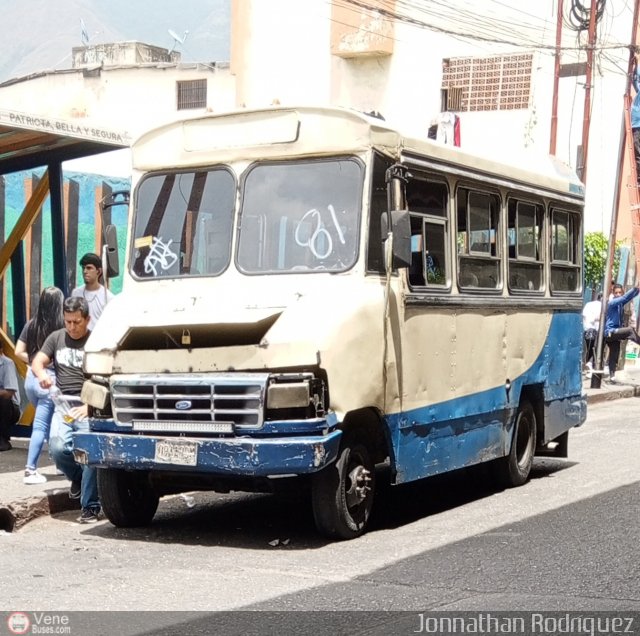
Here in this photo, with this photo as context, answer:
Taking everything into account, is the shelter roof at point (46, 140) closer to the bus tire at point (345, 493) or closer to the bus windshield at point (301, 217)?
the bus windshield at point (301, 217)

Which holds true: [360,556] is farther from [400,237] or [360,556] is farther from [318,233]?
[318,233]

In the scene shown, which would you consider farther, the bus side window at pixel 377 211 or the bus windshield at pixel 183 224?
the bus windshield at pixel 183 224

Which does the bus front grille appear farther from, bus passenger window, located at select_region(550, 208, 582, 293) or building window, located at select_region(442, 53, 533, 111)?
building window, located at select_region(442, 53, 533, 111)

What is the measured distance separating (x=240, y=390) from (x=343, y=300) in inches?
35.9

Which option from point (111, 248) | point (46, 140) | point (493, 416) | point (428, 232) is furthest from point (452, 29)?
point (111, 248)

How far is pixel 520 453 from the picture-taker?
11.6m

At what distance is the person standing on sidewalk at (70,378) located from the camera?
9.64 m

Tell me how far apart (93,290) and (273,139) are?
3287mm

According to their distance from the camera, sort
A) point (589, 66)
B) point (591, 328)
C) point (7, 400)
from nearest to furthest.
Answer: point (7, 400) < point (591, 328) < point (589, 66)

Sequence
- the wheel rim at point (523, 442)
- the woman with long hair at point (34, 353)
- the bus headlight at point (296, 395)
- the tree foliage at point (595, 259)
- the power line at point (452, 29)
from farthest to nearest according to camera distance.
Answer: the power line at point (452, 29) < the tree foliage at point (595, 259) < the wheel rim at point (523, 442) < the woman with long hair at point (34, 353) < the bus headlight at point (296, 395)

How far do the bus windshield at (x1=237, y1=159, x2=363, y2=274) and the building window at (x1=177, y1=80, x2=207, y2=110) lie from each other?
3225 centimetres

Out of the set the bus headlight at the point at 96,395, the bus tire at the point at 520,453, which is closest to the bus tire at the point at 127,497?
the bus headlight at the point at 96,395

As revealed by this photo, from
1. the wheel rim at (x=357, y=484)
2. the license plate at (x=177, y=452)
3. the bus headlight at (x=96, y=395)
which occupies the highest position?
the bus headlight at (x=96, y=395)

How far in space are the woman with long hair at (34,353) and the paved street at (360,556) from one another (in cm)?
89
